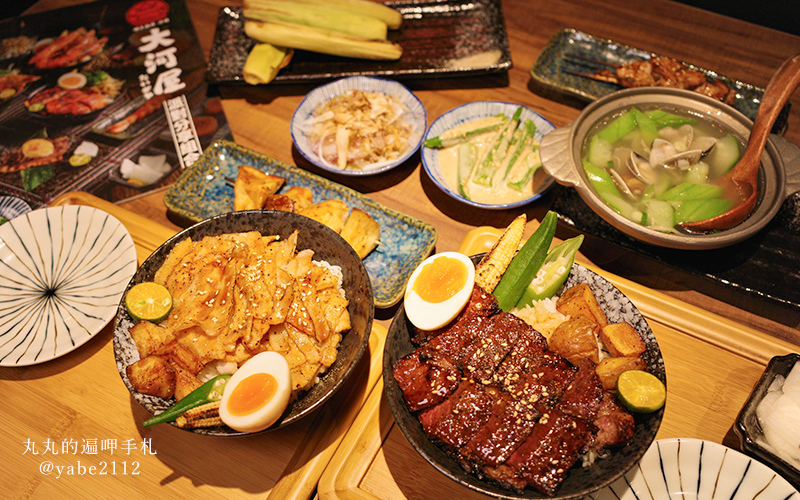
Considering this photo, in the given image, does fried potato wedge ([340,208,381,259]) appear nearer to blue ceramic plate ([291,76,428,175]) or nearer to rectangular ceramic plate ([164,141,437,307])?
rectangular ceramic plate ([164,141,437,307])

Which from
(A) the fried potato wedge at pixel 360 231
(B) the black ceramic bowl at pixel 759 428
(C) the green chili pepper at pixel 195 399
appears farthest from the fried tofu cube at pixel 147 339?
(B) the black ceramic bowl at pixel 759 428

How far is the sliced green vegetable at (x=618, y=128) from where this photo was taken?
7.93 feet

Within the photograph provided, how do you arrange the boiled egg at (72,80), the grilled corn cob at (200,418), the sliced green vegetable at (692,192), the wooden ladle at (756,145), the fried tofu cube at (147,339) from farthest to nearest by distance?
1. the boiled egg at (72,80)
2. the sliced green vegetable at (692,192)
3. the wooden ladle at (756,145)
4. the fried tofu cube at (147,339)
5. the grilled corn cob at (200,418)

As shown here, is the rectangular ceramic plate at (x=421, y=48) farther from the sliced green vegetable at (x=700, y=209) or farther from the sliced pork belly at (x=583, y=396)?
the sliced pork belly at (x=583, y=396)

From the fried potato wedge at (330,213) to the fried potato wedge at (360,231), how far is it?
49mm

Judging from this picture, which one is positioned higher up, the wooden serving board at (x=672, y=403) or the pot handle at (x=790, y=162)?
the pot handle at (x=790, y=162)

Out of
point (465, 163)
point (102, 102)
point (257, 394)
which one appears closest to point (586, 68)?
point (465, 163)

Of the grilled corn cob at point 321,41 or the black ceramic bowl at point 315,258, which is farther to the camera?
the grilled corn cob at point 321,41

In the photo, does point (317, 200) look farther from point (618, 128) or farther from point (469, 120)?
point (618, 128)

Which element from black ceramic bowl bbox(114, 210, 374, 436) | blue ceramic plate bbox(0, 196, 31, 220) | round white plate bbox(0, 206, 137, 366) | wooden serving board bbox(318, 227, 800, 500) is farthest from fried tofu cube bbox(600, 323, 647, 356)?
blue ceramic plate bbox(0, 196, 31, 220)

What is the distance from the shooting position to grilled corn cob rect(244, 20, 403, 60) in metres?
3.09

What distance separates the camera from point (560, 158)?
2160 millimetres

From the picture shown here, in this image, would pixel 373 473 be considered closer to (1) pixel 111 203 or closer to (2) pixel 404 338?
(2) pixel 404 338

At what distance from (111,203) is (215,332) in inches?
51.3
